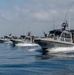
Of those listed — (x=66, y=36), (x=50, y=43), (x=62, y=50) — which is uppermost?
(x=66, y=36)

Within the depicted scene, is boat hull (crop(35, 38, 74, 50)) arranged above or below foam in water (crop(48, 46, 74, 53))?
above

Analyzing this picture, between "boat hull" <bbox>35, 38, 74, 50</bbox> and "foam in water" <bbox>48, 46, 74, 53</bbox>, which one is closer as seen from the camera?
"boat hull" <bbox>35, 38, 74, 50</bbox>

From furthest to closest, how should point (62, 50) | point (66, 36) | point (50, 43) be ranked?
1. point (66, 36)
2. point (62, 50)
3. point (50, 43)

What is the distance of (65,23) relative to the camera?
78.8 meters

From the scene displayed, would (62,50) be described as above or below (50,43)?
below

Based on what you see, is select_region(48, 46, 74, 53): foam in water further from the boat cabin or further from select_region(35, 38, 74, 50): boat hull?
the boat cabin

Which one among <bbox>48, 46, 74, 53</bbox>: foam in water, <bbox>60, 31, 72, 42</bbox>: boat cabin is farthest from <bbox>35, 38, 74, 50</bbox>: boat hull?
<bbox>60, 31, 72, 42</bbox>: boat cabin

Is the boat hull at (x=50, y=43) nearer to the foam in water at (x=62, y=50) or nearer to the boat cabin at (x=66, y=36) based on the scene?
the foam in water at (x=62, y=50)

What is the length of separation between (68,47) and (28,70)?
30119mm

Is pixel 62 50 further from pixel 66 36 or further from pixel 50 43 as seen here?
pixel 66 36

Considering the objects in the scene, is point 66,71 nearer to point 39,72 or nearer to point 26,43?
point 39,72

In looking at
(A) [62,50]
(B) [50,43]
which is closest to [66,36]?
(A) [62,50]

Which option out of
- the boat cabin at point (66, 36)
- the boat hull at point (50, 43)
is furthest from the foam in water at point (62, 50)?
the boat cabin at point (66, 36)

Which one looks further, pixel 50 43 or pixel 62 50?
pixel 62 50
